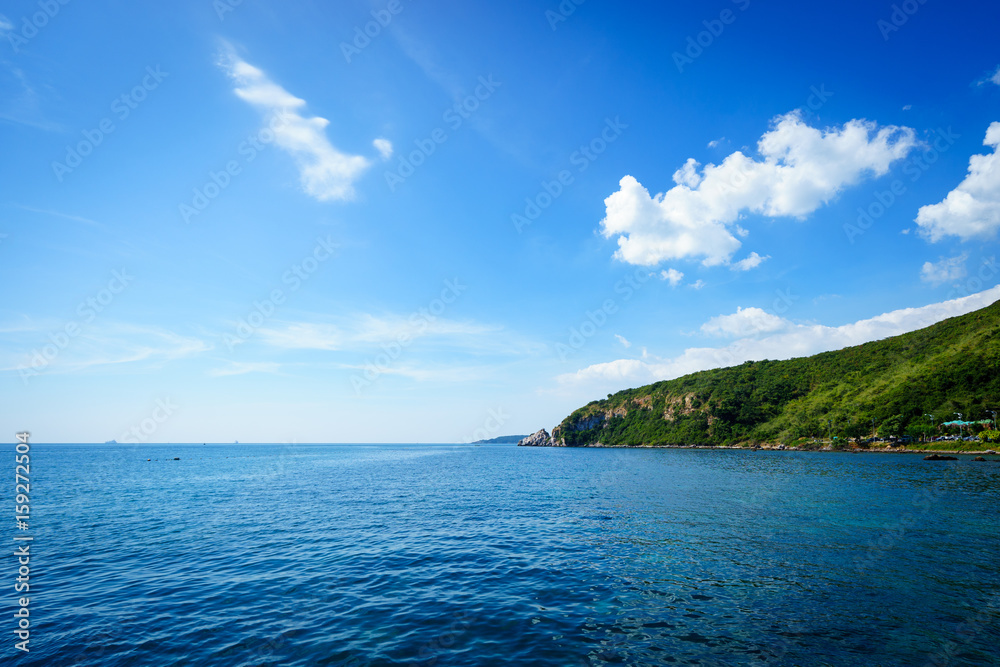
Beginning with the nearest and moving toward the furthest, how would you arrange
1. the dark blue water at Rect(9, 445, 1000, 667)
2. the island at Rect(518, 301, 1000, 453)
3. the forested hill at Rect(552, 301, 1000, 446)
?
the dark blue water at Rect(9, 445, 1000, 667) → the island at Rect(518, 301, 1000, 453) → the forested hill at Rect(552, 301, 1000, 446)

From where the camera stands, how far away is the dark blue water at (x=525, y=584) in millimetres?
13883

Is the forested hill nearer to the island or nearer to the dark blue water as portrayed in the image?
the island

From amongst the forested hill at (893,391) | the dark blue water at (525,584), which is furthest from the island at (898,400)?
the dark blue water at (525,584)

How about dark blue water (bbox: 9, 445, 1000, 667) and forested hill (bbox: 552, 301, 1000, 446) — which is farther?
forested hill (bbox: 552, 301, 1000, 446)

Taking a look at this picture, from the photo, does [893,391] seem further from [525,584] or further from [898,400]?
[525,584]

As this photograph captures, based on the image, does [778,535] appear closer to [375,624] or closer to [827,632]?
[827,632]

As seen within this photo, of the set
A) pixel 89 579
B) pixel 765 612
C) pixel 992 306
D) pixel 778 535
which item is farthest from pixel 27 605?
pixel 992 306

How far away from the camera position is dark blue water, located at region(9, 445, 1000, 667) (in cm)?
1388

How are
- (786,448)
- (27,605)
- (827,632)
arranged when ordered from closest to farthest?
(827,632) < (27,605) < (786,448)

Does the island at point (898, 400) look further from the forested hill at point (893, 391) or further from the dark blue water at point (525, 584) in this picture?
the dark blue water at point (525, 584)

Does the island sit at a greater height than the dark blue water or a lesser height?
greater

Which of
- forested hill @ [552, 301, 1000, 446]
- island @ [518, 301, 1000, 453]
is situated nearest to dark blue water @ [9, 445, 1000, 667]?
island @ [518, 301, 1000, 453]

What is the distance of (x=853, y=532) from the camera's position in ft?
94.3

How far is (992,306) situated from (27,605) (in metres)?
258
